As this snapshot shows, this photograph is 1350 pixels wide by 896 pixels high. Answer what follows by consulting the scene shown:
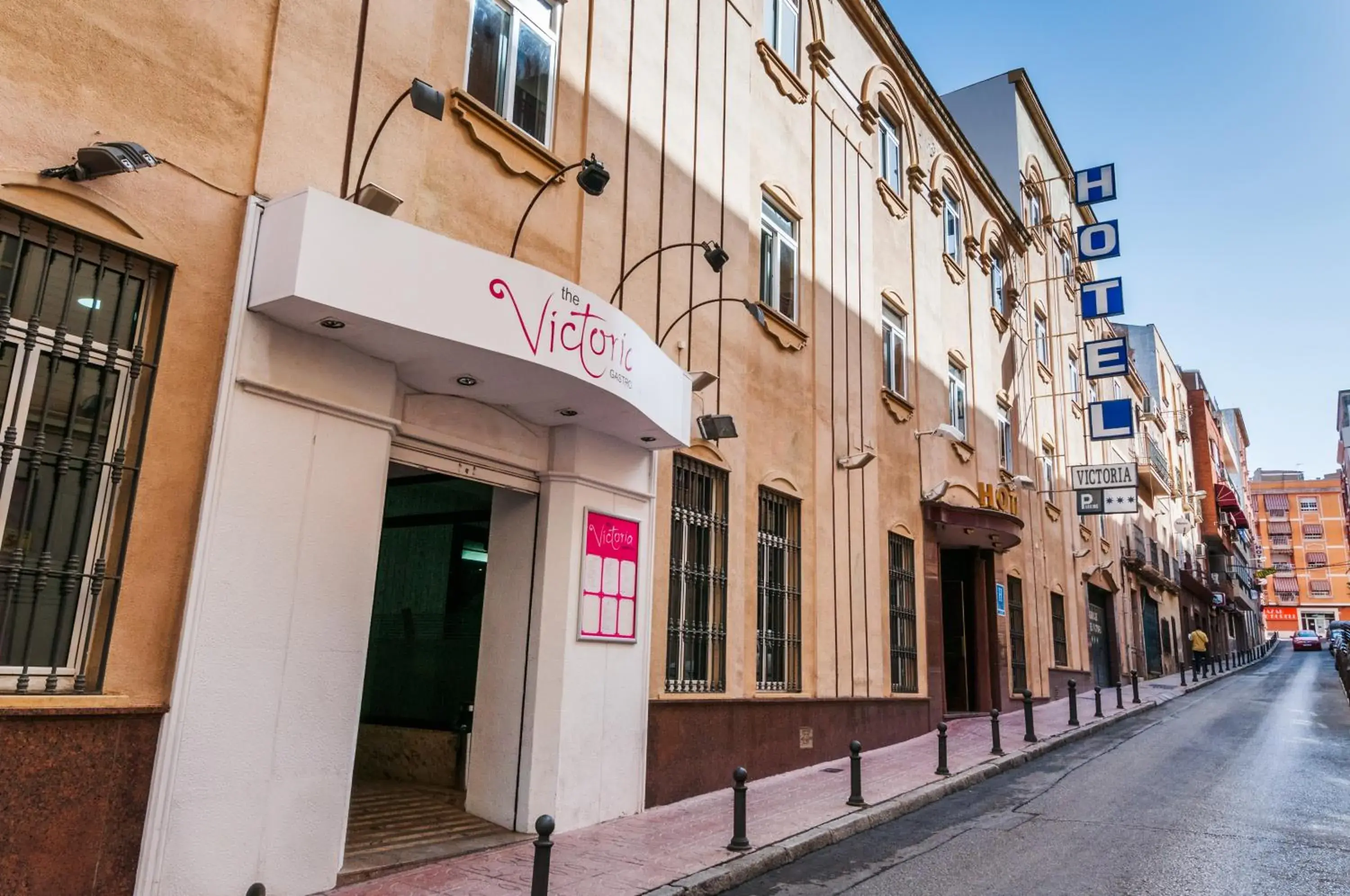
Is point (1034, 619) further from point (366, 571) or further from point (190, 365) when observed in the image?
point (190, 365)

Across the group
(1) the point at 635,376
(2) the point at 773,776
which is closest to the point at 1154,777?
(2) the point at 773,776

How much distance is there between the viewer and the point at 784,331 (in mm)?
12531

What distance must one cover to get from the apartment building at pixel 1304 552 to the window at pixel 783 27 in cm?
11271

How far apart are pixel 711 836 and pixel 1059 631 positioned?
18554 millimetres

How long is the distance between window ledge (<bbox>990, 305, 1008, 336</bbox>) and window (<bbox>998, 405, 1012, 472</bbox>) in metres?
1.95

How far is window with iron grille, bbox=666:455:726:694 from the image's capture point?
400 inches

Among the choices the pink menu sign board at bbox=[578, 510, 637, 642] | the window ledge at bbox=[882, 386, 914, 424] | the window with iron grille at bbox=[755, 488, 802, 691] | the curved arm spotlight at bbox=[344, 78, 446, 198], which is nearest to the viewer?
the curved arm spotlight at bbox=[344, 78, 446, 198]

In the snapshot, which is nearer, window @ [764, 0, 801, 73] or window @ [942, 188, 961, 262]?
window @ [764, 0, 801, 73]

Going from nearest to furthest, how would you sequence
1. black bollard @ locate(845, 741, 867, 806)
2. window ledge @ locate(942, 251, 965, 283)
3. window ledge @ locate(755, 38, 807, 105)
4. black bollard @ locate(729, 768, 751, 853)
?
black bollard @ locate(729, 768, 751, 853)
black bollard @ locate(845, 741, 867, 806)
window ledge @ locate(755, 38, 807, 105)
window ledge @ locate(942, 251, 965, 283)

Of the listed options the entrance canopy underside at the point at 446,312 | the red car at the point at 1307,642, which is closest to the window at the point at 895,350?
the entrance canopy underside at the point at 446,312

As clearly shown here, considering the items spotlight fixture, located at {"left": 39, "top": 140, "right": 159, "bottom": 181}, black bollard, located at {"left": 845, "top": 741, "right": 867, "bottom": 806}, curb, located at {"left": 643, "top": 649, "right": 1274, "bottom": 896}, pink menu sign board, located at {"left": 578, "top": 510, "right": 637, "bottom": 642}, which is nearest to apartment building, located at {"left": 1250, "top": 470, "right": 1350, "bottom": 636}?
curb, located at {"left": 643, "top": 649, "right": 1274, "bottom": 896}

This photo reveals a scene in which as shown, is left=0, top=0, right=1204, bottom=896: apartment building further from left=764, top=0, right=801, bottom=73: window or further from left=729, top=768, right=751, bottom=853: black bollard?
left=729, top=768, right=751, bottom=853: black bollard

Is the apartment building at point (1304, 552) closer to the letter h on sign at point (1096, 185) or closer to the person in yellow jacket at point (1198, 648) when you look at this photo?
the person in yellow jacket at point (1198, 648)

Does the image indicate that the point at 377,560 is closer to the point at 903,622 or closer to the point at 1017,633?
the point at 903,622
